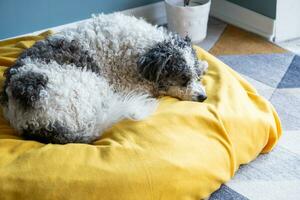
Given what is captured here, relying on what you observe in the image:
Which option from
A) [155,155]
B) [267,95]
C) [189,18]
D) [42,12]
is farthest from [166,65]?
[42,12]

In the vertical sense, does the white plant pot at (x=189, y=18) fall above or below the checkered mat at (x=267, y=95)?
above

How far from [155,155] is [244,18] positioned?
1781mm

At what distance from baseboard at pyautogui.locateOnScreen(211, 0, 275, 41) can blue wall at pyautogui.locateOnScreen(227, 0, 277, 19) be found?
0.07 feet

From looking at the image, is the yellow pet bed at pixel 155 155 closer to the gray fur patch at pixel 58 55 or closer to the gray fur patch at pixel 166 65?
the gray fur patch at pixel 166 65

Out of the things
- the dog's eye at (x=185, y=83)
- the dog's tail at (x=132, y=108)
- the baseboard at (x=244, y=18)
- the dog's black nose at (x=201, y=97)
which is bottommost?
the baseboard at (x=244, y=18)

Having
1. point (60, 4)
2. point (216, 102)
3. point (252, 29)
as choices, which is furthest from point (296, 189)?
point (60, 4)

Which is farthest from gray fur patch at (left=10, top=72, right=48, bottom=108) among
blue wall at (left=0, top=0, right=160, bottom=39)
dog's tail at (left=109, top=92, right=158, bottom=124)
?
blue wall at (left=0, top=0, right=160, bottom=39)

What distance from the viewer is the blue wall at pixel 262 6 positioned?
2853mm

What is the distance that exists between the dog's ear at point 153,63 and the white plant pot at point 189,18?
96 centimetres

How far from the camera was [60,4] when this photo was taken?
2.76m

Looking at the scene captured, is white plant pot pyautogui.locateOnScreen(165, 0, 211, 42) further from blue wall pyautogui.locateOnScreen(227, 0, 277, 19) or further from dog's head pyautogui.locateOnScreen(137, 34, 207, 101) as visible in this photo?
dog's head pyautogui.locateOnScreen(137, 34, 207, 101)

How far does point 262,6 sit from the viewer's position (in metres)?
2.92

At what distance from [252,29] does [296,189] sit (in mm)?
1528

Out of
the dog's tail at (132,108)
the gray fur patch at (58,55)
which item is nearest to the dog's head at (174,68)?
the dog's tail at (132,108)
